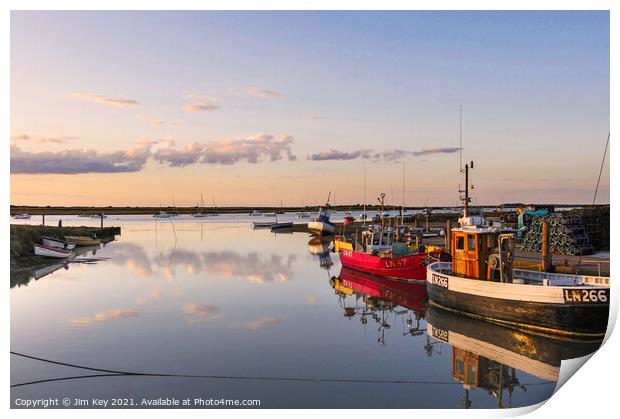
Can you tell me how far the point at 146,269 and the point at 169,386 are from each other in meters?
22.8

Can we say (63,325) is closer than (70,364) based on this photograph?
No

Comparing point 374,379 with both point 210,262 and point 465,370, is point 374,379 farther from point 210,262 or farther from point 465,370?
point 210,262

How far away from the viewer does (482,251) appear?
1952 centimetres

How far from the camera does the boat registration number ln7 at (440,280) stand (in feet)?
65.7

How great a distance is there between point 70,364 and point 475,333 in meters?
11.9

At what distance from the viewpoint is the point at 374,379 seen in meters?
12.8

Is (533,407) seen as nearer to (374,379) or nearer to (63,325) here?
(374,379)

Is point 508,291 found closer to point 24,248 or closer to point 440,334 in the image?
point 440,334

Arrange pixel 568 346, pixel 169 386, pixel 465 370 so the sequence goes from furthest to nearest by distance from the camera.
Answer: pixel 568 346 → pixel 465 370 → pixel 169 386

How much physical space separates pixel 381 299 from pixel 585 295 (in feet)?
32.2

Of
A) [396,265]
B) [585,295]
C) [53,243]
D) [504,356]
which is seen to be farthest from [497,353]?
[53,243]
